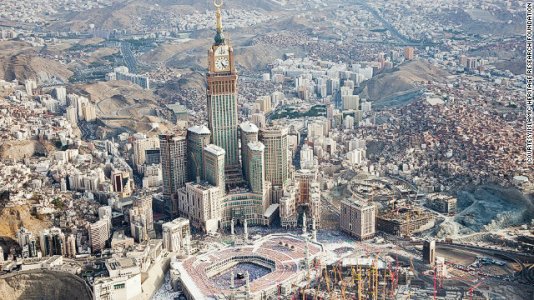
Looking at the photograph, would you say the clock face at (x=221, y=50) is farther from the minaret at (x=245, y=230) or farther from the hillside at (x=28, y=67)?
the hillside at (x=28, y=67)

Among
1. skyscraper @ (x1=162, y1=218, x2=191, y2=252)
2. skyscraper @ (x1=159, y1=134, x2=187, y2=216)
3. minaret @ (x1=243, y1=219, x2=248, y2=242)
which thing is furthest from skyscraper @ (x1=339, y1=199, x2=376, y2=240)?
skyscraper @ (x1=159, y1=134, x2=187, y2=216)

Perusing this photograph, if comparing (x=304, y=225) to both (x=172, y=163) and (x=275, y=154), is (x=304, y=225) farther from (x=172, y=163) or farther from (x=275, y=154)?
(x=172, y=163)

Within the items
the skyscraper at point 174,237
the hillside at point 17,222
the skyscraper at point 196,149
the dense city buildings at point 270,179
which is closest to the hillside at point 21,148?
the dense city buildings at point 270,179

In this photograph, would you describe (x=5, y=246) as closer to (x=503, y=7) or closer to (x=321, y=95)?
(x=321, y=95)

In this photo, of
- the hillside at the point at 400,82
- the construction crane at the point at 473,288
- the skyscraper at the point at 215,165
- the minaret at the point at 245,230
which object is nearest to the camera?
the construction crane at the point at 473,288

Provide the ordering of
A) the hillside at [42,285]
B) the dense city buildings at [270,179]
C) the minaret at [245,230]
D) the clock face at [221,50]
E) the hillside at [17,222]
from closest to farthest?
the hillside at [42,285] → the dense city buildings at [270,179] → the hillside at [17,222] → the minaret at [245,230] → the clock face at [221,50]

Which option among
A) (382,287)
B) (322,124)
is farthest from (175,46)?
(382,287)

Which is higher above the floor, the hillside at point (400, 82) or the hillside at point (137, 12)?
the hillside at point (137, 12)

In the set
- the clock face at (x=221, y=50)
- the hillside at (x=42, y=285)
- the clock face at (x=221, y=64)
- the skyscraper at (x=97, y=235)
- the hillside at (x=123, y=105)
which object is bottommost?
the hillside at (x=42, y=285)
